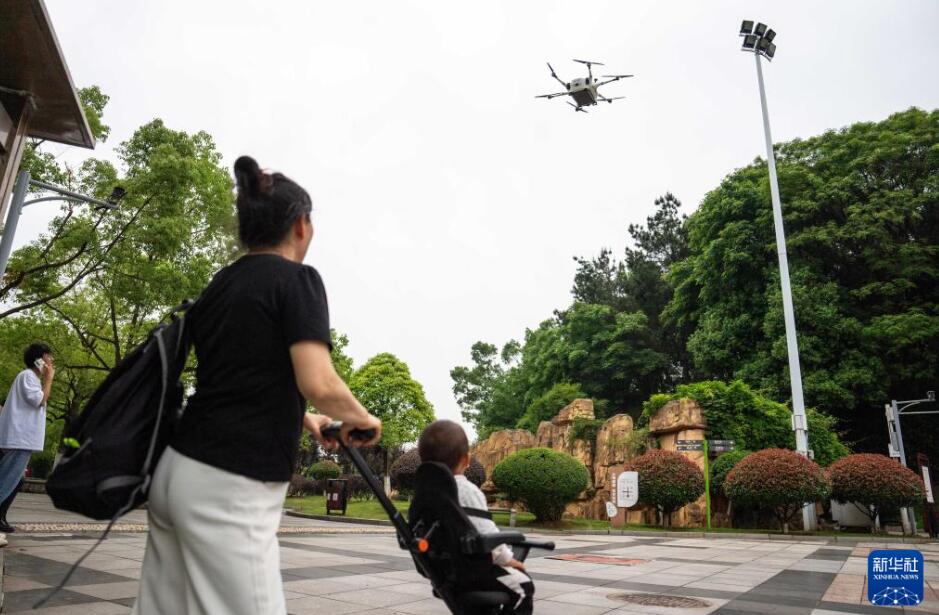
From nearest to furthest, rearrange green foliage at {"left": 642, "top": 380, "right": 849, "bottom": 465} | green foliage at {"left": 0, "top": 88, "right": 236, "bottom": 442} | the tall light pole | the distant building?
the distant building → green foliage at {"left": 0, "top": 88, "right": 236, "bottom": 442} → the tall light pole → green foliage at {"left": 642, "top": 380, "right": 849, "bottom": 465}

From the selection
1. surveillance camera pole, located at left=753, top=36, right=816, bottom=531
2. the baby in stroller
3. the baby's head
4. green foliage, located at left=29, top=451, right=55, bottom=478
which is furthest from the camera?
green foliage, located at left=29, top=451, right=55, bottom=478

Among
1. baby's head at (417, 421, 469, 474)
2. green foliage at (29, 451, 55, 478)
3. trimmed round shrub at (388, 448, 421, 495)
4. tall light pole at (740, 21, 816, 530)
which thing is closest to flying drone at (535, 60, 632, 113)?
tall light pole at (740, 21, 816, 530)

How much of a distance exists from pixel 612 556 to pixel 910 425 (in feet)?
79.1

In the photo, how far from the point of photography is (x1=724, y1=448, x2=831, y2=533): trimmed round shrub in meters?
14.8

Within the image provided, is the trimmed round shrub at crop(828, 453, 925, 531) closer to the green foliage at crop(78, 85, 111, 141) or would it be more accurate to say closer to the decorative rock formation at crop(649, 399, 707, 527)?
the decorative rock formation at crop(649, 399, 707, 527)

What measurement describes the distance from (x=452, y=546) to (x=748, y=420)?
19.9 meters

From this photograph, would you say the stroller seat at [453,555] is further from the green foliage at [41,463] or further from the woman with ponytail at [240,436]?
the green foliage at [41,463]

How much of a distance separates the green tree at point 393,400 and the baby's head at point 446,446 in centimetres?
3504

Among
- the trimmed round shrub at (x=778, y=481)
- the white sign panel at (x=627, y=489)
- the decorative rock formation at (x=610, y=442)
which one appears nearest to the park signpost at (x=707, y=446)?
the decorative rock formation at (x=610, y=442)

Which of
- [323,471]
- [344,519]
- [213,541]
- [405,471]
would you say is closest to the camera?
[213,541]

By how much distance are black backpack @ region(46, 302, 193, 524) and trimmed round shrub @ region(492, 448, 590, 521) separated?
14.3 metres

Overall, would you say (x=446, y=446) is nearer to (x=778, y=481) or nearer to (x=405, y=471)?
(x=778, y=481)

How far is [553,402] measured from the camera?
106 ft

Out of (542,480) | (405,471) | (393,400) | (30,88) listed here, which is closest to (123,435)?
(30,88)
